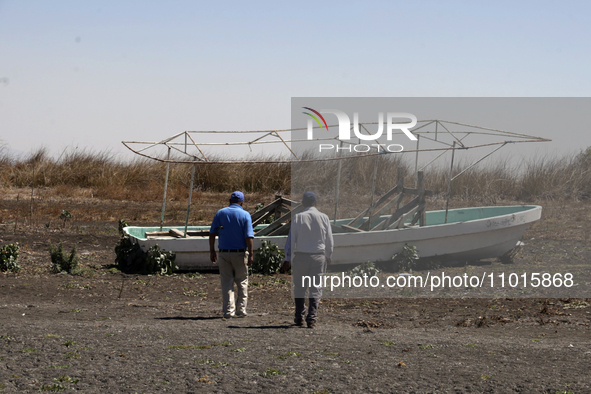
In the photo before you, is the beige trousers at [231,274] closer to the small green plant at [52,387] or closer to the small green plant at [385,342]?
the small green plant at [385,342]

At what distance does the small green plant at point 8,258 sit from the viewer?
9867mm

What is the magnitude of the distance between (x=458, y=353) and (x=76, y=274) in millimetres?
7215

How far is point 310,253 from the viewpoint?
260 inches

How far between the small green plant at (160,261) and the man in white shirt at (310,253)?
447cm

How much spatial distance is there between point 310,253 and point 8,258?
6122mm

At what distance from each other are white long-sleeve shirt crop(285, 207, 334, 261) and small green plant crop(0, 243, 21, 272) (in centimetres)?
580

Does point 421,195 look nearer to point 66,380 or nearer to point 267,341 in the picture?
point 267,341

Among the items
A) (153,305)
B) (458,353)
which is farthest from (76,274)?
(458,353)

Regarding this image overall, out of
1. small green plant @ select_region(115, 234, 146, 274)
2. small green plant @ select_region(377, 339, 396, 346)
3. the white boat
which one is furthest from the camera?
the white boat

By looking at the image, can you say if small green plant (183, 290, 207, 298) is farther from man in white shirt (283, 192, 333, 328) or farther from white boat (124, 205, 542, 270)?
man in white shirt (283, 192, 333, 328)

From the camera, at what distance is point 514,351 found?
542 cm

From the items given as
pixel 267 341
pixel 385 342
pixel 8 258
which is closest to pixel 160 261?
pixel 8 258

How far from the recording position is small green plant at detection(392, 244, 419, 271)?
10.8 meters

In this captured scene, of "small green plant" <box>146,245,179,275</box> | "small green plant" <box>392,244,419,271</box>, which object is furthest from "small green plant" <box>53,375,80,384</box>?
"small green plant" <box>392,244,419,271</box>
